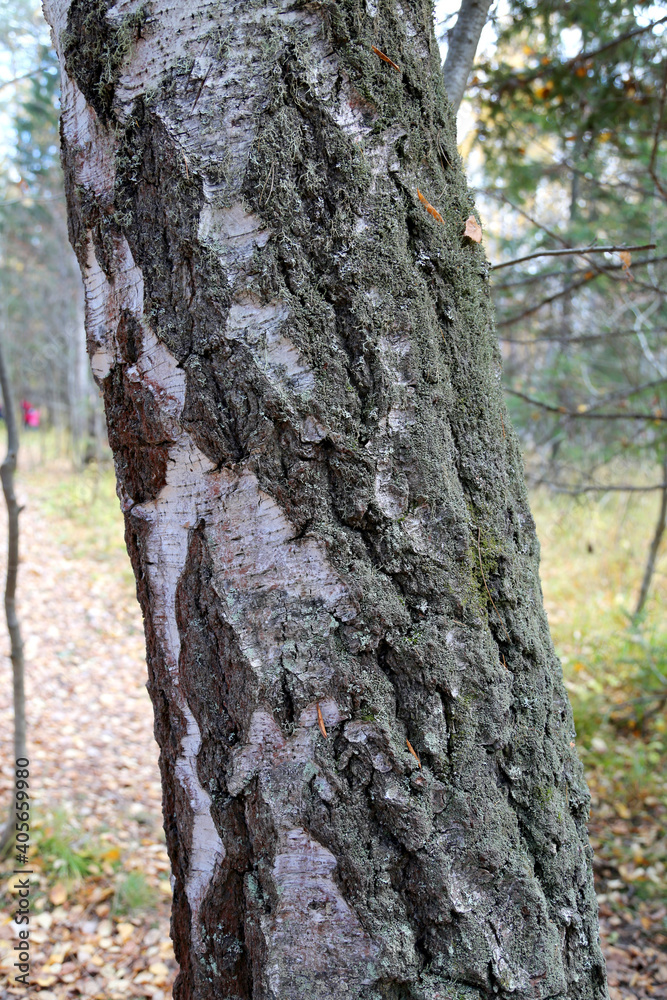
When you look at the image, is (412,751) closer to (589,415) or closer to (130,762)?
(589,415)

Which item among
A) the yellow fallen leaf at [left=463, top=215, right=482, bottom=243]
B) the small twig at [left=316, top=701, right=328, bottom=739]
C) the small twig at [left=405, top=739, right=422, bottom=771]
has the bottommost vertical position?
the small twig at [left=405, top=739, right=422, bottom=771]

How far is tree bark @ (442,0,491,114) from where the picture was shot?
1.69m

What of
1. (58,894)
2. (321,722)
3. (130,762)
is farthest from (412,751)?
(130,762)

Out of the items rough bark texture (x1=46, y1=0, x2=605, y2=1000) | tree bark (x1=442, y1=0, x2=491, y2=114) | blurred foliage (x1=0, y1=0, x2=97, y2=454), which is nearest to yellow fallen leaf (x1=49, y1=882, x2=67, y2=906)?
rough bark texture (x1=46, y1=0, x2=605, y2=1000)

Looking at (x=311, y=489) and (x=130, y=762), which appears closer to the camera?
(x=311, y=489)

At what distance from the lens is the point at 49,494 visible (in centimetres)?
941

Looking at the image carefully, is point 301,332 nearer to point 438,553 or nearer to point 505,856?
point 438,553

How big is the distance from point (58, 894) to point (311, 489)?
8.59ft

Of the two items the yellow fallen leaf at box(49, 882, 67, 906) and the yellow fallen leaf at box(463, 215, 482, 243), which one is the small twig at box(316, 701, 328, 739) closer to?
the yellow fallen leaf at box(463, 215, 482, 243)

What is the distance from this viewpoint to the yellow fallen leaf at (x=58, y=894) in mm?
2586

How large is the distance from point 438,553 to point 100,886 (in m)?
2.65

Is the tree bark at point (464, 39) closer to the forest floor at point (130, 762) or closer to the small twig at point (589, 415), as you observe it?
the small twig at point (589, 415)

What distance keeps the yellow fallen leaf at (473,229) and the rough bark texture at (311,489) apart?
108 millimetres

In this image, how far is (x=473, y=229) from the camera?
1.08 metres
